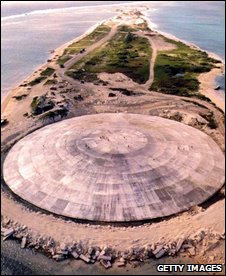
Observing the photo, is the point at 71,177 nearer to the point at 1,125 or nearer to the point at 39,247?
the point at 39,247

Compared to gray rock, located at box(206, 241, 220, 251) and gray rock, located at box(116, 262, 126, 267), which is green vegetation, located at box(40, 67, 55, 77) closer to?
gray rock, located at box(116, 262, 126, 267)

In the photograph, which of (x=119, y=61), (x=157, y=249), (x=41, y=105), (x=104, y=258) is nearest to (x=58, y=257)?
(x=104, y=258)

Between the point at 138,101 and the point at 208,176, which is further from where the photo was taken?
the point at 138,101

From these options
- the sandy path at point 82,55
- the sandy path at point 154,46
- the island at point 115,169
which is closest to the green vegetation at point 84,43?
the sandy path at point 82,55

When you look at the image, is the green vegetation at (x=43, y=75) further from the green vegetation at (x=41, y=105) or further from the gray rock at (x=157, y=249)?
the gray rock at (x=157, y=249)

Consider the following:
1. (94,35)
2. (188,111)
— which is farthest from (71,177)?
(94,35)

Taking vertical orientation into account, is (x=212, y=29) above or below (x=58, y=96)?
below

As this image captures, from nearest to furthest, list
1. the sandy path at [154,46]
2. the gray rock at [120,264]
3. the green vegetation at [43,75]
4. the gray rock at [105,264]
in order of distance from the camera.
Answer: the gray rock at [105,264], the gray rock at [120,264], the green vegetation at [43,75], the sandy path at [154,46]
